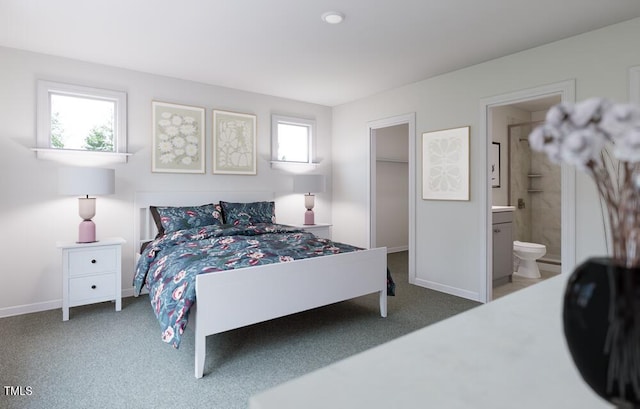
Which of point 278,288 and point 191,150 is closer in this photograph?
point 278,288

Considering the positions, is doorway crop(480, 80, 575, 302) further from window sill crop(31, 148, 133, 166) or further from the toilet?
window sill crop(31, 148, 133, 166)

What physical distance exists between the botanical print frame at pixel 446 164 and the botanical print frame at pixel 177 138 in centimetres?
267

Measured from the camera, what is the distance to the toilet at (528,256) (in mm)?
4555

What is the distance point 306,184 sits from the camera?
191 inches

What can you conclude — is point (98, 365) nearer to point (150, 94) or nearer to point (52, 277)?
point (52, 277)

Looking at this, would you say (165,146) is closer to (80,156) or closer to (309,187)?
(80,156)

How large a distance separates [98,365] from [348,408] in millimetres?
2438

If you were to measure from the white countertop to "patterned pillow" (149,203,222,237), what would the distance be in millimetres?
3285

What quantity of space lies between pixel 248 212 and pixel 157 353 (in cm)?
200

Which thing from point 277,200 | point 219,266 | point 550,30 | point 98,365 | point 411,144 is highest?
point 550,30

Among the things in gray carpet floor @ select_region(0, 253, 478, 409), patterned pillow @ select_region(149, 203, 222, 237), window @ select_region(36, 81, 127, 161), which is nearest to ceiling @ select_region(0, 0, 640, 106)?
window @ select_region(36, 81, 127, 161)

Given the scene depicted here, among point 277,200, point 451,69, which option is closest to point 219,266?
point 277,200

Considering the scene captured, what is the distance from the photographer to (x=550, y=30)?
9.63 ft

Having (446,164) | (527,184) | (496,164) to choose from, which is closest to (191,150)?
(446,164)
